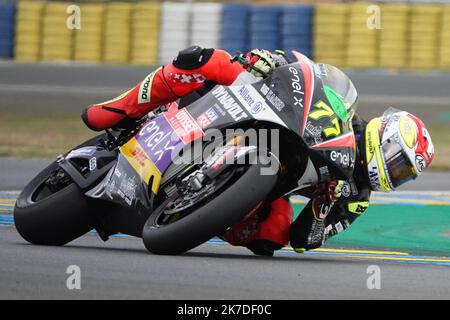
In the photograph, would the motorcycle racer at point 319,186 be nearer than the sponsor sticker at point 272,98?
No

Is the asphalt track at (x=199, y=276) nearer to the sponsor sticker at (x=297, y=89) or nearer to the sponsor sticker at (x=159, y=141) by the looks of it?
the sponsor sticker at (x=159, y=141)

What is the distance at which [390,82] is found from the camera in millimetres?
19188

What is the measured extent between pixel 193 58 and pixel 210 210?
102 centimetres

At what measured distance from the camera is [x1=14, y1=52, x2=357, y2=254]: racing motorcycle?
5.39m

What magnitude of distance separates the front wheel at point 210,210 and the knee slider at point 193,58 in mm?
761

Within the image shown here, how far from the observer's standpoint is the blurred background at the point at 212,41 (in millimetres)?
18859

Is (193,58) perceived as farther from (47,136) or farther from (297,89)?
(47,136)

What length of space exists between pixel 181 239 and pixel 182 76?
103cm

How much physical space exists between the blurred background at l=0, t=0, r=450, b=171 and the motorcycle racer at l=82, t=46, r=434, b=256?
37.7ft

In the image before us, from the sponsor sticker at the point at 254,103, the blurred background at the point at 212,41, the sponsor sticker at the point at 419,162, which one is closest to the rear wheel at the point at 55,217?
the sponsor sticker at the point at 254,103

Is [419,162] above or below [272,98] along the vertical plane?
below

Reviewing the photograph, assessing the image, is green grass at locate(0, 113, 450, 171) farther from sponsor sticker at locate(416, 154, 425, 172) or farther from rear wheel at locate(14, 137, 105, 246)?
sponsor sticker at locate(416, 154, 425, 172)

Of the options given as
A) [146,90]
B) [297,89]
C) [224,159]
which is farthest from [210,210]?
[146,90]

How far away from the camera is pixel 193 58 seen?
19.2ft
